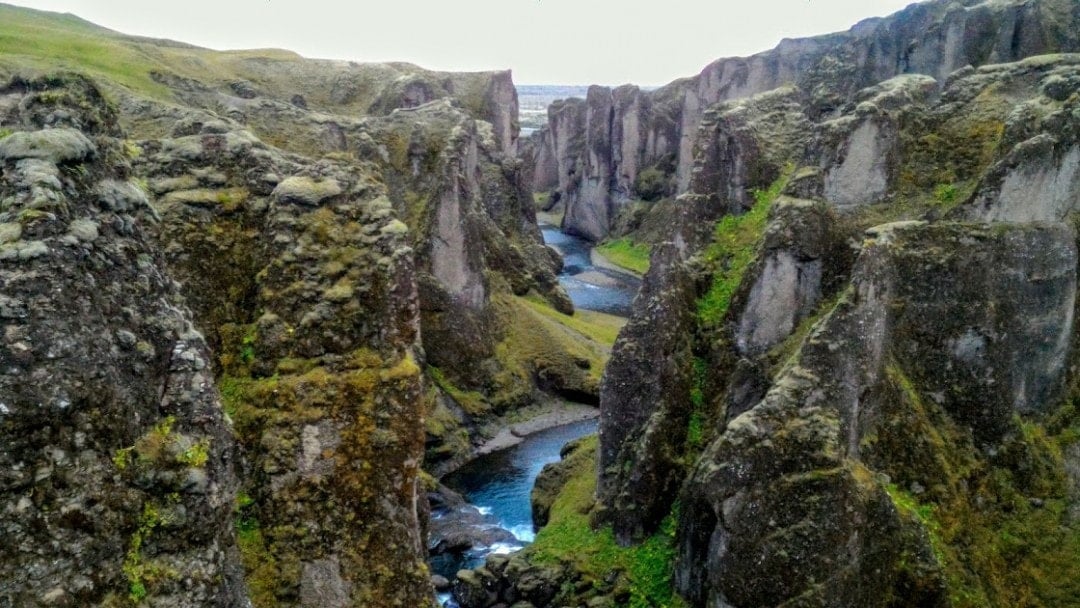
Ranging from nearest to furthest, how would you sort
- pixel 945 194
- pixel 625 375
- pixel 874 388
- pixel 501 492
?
pixel 874 388, pixel 945 194, pixel 625 375, pixel 501 492

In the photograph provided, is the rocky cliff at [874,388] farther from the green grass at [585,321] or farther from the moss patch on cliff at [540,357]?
the green grass at [585,321]

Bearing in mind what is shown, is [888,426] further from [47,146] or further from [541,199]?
[541,199]

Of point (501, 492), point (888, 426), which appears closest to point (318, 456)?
point (888, 426)

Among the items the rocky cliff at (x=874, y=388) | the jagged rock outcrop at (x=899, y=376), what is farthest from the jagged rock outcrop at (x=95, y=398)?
the rocky cliff at (x=874, y=388)

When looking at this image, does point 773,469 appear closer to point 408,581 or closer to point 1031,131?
point 408,581

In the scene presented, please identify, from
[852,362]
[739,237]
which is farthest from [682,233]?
[852,362]

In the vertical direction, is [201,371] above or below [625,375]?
above

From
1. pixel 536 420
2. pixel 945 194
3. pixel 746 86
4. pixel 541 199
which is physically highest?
pixel 746 86
